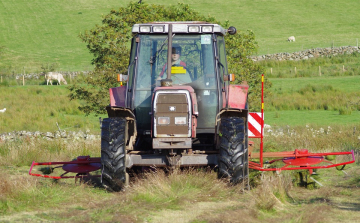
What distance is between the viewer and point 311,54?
141ft

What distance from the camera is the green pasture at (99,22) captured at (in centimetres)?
4950

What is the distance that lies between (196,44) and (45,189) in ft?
10.7

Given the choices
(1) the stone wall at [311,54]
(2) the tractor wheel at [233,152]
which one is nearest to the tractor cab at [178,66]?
(2) the tractor wheel at [233,152]

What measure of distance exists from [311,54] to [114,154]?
36.0 meters

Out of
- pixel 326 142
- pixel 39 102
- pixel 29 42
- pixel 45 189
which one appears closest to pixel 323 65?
pixel 39 102

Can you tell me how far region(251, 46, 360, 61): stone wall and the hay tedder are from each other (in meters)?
33.3

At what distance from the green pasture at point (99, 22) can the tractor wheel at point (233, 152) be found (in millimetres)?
36928

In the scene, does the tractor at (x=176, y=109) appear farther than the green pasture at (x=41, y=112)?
No

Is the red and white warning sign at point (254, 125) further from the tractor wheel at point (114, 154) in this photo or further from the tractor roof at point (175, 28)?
the tractor wheel at point (114, 154)

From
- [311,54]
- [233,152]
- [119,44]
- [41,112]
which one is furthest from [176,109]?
[311,54]

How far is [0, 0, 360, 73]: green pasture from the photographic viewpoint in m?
49.5

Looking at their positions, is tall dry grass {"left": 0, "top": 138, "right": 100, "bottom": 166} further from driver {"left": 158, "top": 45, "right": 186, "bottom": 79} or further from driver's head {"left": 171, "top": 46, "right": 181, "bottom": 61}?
driver's head {"left": 171, "top": 46, "right": 181, "bottom": 61}

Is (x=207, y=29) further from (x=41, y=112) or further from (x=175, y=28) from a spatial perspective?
(x=41, y=112)

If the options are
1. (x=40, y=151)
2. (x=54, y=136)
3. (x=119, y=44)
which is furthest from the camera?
(x=119, y=44)
